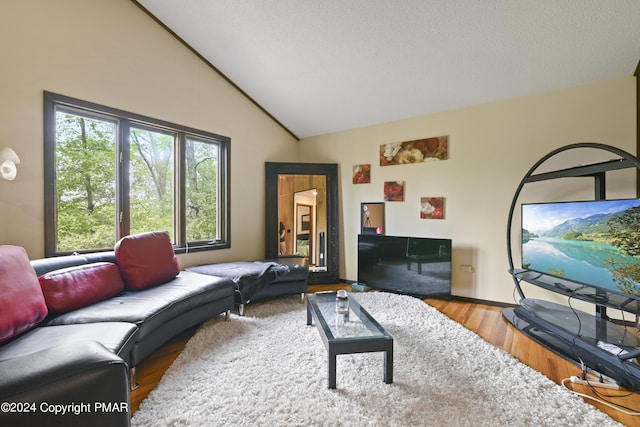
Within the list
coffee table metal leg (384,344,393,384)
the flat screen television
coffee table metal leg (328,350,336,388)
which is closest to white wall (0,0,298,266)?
the flat screen television

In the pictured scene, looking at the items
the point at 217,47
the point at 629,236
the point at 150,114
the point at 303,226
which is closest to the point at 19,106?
the point at 150,114

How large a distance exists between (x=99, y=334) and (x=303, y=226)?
9.86 ft

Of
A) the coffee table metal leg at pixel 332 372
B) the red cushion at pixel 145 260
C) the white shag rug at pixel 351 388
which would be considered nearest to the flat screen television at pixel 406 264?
the white shag rug at pixel 351 388

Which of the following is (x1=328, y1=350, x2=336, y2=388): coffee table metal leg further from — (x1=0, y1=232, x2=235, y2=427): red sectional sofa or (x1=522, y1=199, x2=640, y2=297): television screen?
(x1=522, y1=199, x2=640, y2=297): television screen

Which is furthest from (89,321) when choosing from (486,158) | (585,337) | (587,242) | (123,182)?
(486,158)

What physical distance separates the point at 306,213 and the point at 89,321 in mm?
3001

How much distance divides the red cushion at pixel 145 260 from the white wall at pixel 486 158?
109 inches

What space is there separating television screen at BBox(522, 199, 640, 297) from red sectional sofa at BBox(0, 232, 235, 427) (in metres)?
2.98

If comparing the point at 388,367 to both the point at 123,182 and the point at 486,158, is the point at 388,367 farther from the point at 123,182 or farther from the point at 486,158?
the point at 123,182

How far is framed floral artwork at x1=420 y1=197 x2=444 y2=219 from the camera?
3.58 m

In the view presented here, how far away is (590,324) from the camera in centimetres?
218

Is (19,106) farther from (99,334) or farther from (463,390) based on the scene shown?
(463,390)

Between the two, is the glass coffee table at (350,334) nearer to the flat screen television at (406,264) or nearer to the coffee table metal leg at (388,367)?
the coffee table metal leg at (388,367)

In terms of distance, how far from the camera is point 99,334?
60.9 inches
